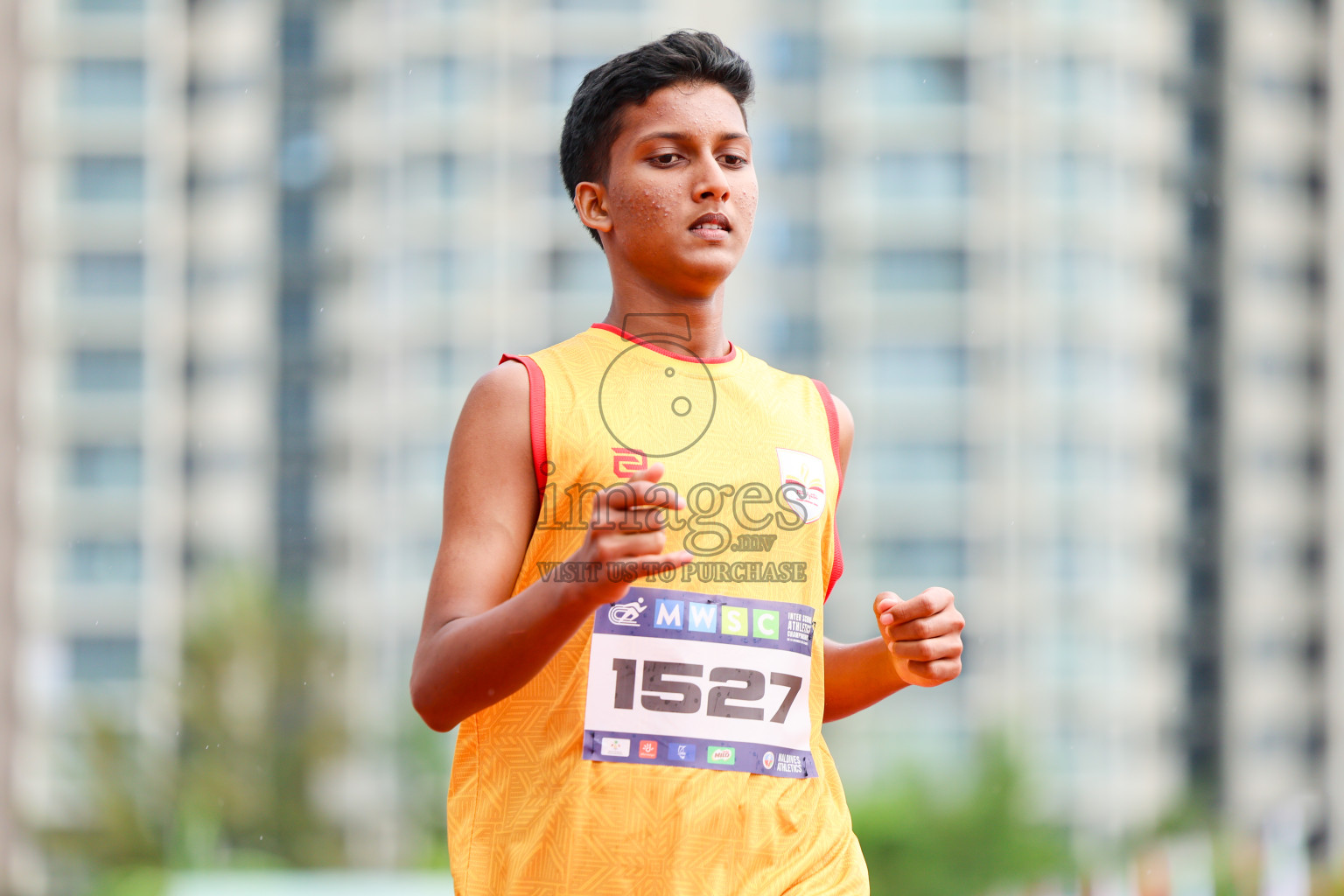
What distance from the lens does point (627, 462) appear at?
1.74 meters

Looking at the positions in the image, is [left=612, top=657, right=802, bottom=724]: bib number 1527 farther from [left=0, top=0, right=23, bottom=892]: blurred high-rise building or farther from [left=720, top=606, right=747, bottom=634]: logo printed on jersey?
[left=0, top=0, right=23, bottom=892]: blurred high-rise building

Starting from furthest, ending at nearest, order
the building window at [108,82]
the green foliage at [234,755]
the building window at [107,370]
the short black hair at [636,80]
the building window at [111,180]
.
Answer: the building window at [111,180] < the building window at [108,82] < the building window at [107,370] < the green foliage at [234,755] < the short black hair at [636,80]

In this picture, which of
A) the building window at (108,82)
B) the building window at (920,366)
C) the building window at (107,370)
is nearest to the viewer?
the building window at (920,366)

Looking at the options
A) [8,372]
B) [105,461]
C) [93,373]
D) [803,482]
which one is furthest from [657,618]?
[8,372]

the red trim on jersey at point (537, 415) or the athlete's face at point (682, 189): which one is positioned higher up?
the athlete's face at point (682, 189)

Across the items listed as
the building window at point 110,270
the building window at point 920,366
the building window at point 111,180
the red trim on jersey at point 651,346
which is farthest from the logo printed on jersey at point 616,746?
the building window at point 111,180

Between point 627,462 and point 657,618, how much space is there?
19 cm

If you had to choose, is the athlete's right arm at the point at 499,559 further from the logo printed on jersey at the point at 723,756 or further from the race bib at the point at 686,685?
the logo printed on jersey at the point at 723,756

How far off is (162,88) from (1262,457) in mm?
36394

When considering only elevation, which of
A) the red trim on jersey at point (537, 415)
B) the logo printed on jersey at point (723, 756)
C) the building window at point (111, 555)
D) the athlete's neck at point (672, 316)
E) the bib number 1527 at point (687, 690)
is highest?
the athlete's neck at point (672, 316)

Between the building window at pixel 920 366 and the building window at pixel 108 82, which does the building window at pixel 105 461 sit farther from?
the building window at pixel 920 366

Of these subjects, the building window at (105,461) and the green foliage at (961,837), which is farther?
the building window at (105,461)

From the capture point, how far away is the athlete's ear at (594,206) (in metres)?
1.97

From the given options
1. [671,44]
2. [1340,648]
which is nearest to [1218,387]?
[1340,648]
